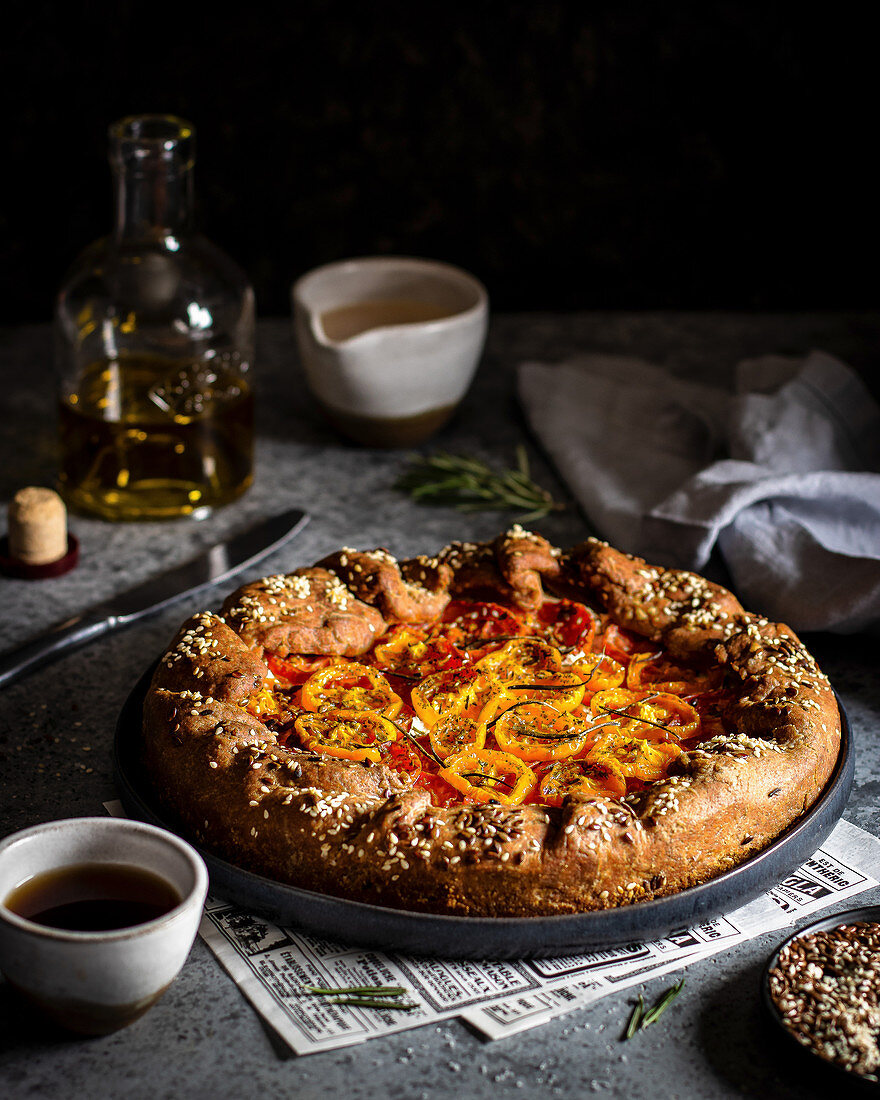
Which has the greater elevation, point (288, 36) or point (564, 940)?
point (288, 36)

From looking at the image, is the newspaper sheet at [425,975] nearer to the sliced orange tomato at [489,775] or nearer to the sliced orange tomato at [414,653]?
the sliced orange tomato at [489,775]

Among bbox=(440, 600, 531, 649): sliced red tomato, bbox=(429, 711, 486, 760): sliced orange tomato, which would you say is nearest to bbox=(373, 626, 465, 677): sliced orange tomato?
bbox=(440, 600, 531, 649): sliced red tomato

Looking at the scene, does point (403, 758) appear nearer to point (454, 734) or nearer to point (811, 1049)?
point (454, 734)

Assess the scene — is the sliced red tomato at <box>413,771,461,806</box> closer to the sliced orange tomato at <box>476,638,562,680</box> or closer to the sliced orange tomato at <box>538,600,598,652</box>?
the sliced orange tomato at <box>476,638,562,680</box>

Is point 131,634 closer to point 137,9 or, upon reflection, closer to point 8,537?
point 8,537

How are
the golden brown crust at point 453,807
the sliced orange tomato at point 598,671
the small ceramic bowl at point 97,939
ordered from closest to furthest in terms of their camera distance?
the small ceramic bowl at point 97,939
the golden brown crust at point 453,807
the sliced orange tomato at point 598,671

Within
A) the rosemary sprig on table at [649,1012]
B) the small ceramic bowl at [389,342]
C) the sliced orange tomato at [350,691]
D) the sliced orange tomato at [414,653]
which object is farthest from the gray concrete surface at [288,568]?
the sliced orange tomato at [414,653]

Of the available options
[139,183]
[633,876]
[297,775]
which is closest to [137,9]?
[139,183]
